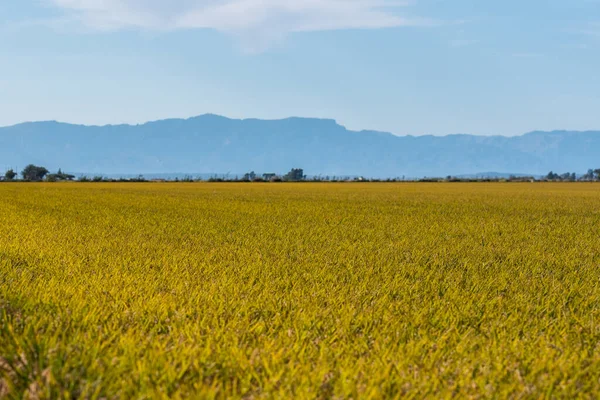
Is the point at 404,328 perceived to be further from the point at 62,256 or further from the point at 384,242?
the point at 384,242

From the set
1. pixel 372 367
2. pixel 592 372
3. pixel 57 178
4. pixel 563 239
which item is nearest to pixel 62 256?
pixel 372 367

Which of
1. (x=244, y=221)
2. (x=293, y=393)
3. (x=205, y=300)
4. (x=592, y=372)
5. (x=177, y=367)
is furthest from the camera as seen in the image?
(x=244, y=221)

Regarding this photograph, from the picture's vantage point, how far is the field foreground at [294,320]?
364 centimetres

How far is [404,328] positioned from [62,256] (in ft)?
18.4

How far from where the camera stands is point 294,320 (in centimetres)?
521

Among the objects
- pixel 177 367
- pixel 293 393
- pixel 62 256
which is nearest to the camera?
pixel 293 393

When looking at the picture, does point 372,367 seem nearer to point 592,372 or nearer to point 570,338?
point 592,372

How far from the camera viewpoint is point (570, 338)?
5.12 metres

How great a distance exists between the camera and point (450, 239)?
12898 mm

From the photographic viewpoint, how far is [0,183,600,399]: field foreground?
3.64 m

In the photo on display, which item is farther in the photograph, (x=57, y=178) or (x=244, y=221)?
(x=57, y=178)

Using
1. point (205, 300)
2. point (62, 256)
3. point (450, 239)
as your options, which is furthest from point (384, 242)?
point (205, 300)

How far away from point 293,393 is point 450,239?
982 cm

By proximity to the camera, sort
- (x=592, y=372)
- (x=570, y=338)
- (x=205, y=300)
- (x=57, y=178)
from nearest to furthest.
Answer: (x=592, y=372) → (x=570, y=338) → (x=205, y=300) → (x=57, y=178)
